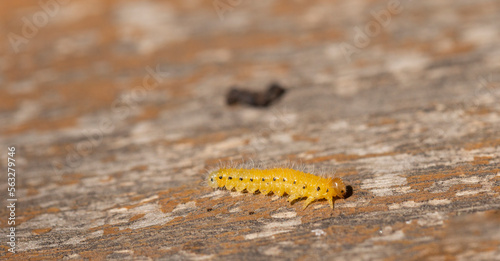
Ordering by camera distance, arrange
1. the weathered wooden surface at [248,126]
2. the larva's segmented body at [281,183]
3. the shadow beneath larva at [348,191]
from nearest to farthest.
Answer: the weathered wooden surface at [248,126]
the larva's segmented body at [281,183]
the shadow beneath larva at [348,191]

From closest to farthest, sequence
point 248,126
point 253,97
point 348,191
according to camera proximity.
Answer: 1. point 348,191
2. point 248,126
3. point 253,97

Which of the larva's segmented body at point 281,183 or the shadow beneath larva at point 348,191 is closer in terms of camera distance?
the larva's segmented body at point 281,183

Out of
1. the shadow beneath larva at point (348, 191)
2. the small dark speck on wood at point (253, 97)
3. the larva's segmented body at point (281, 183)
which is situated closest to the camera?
the larva's segmented body at point (281, 183)

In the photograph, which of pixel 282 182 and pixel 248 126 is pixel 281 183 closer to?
Answer: pixel 282 182

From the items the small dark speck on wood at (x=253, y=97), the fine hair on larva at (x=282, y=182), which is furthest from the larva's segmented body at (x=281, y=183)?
the small dark speck on wood at (x=253, y=97)

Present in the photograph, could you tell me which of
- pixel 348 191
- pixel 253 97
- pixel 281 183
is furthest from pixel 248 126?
pixel 348 191

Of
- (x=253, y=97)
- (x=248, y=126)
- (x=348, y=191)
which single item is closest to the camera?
(x=348, y=191)

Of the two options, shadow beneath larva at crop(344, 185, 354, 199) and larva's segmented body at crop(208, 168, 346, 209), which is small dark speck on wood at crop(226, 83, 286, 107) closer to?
larva's segmented body at crop(208, 168, 346, 209)

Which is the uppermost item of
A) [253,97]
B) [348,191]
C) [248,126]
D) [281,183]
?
[253,97]

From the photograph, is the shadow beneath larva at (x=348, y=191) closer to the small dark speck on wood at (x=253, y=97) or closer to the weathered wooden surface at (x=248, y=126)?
the weathered wooden surface at (x=248, y=126)
